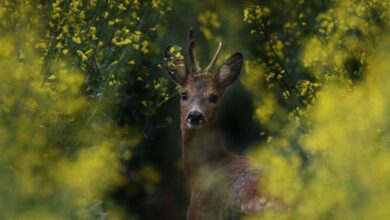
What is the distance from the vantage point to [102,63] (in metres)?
10.6

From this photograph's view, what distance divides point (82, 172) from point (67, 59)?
3.28m

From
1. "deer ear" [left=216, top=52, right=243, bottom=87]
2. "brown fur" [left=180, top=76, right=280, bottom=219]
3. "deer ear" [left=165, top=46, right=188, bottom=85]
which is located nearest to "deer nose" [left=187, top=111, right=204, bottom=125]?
"brown fur" [left=180, top=76, right=280, bottom=219]

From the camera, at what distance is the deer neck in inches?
438

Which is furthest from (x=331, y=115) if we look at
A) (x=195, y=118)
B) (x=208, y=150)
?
(x=208, y=150)

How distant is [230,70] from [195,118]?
82 centimetres

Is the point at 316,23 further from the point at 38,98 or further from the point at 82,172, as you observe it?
the point at 82,172

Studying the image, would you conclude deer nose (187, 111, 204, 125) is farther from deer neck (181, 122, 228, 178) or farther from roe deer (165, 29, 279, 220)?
deer neck (181, 122, 228, 178)

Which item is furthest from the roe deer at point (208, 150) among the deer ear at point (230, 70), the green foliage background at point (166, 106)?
the green foliage background at point (166, 106)

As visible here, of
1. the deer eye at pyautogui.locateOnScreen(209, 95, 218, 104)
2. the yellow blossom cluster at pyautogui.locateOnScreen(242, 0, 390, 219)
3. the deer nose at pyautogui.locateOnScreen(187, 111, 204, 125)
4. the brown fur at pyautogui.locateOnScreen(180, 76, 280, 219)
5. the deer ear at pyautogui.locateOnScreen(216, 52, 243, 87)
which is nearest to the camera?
the yellow blossom cluster at pyautogui.locateOnScreen(242, 0, 390, 219)

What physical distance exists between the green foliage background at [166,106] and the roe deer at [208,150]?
280 millimetres

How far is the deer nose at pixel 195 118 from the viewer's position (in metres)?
10.9

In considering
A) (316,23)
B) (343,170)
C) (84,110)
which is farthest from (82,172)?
(316,23)

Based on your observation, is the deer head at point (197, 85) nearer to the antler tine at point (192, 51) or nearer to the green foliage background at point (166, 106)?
the antler tine at point (192, 51)

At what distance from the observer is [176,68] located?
11227 millimetres
